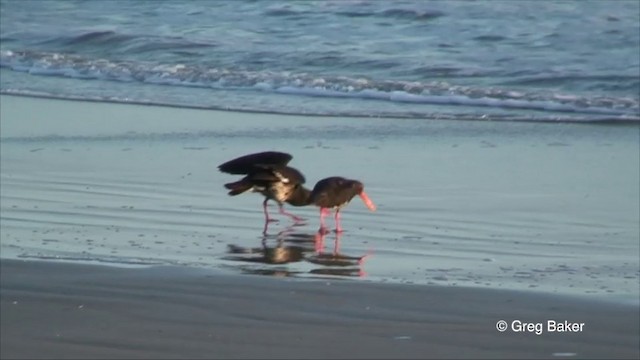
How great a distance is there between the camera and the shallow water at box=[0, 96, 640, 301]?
22.1 feet

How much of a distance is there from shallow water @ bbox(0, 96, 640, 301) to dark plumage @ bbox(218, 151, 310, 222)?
0.45ft

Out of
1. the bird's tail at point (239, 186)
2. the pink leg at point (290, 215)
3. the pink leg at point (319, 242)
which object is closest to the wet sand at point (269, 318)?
the pink leg at point (319, 242)

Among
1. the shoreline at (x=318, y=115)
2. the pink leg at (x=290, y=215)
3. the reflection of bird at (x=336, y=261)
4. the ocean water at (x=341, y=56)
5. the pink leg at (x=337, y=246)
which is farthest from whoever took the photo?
the ocean water at (x=341, y=56)

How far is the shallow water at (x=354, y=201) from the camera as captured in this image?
22.1 ft

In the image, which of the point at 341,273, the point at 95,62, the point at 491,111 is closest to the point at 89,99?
the point at 95,62

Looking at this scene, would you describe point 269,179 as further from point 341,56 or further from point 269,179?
point 341,56

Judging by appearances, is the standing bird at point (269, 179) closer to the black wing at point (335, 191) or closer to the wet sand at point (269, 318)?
the black wing at point (335, 191)

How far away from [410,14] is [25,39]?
4.14 m

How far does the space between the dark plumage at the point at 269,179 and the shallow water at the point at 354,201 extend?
0.14m

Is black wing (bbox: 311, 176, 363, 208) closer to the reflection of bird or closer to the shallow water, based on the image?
the shallow water

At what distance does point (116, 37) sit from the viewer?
15219mm

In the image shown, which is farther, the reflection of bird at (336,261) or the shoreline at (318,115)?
the shoreline at (318,115)

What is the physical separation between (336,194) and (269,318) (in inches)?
94.1

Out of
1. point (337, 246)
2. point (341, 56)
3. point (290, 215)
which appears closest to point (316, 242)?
point (337, 246)
